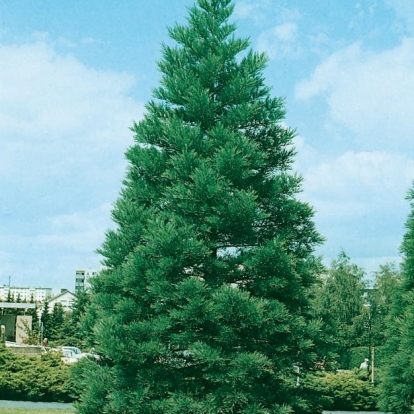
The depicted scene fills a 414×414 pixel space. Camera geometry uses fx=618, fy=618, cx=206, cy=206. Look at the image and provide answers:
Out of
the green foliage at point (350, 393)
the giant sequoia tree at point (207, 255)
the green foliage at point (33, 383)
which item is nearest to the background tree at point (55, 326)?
the green foliage at point (33, 383)

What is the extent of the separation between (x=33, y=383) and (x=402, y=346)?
530 inches

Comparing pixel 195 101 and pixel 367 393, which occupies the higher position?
pixel 195 101

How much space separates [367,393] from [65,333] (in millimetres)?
41132

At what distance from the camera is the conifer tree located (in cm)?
1430

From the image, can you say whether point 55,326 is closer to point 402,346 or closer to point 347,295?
point 347,295

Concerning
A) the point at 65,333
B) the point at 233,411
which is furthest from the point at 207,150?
the point at 65,333

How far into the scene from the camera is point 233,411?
8.68 meters

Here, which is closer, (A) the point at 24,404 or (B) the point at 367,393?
(A) the point at 24,404

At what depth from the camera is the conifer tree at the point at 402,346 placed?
563 inches

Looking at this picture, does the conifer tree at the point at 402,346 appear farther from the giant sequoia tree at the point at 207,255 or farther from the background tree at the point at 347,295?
the background tree at the point at 347,295

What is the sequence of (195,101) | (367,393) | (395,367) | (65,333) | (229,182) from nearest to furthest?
(229,182), (195,101), (395,367), (367,393), (65,333)

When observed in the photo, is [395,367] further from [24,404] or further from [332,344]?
[24,404]

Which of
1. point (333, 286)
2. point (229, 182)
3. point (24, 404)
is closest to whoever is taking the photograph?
point (229, 182)

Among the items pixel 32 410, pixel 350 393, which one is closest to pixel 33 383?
pixel 32 410
